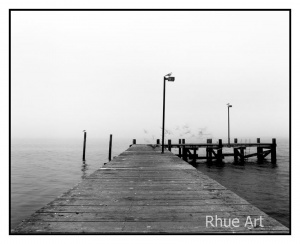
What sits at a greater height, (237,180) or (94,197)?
(94,197)

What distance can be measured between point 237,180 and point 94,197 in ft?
52.2

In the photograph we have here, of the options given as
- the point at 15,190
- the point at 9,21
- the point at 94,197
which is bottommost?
the point at 15,190

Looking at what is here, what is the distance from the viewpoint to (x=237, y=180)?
18.8m

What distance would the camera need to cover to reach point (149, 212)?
165 inches

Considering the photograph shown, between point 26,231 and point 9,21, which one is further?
point 9,21

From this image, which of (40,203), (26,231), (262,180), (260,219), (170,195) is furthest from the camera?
(262,180)

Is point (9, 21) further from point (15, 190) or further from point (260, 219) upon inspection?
point (15, 190)

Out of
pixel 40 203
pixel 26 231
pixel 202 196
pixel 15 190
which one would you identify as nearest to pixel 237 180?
pixel 40 203

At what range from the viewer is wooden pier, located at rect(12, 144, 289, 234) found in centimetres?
349

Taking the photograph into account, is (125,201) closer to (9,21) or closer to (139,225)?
(139,225)

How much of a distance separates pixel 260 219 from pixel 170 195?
200 cm

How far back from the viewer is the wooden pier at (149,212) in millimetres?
3492

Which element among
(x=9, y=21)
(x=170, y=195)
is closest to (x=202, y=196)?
(x=170, y=195)

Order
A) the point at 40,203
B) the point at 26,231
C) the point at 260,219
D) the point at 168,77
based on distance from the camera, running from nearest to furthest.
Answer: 1. the point at 26,231
2. the point at 260,219
3. the point at 40,203
4. the point at 168,77
